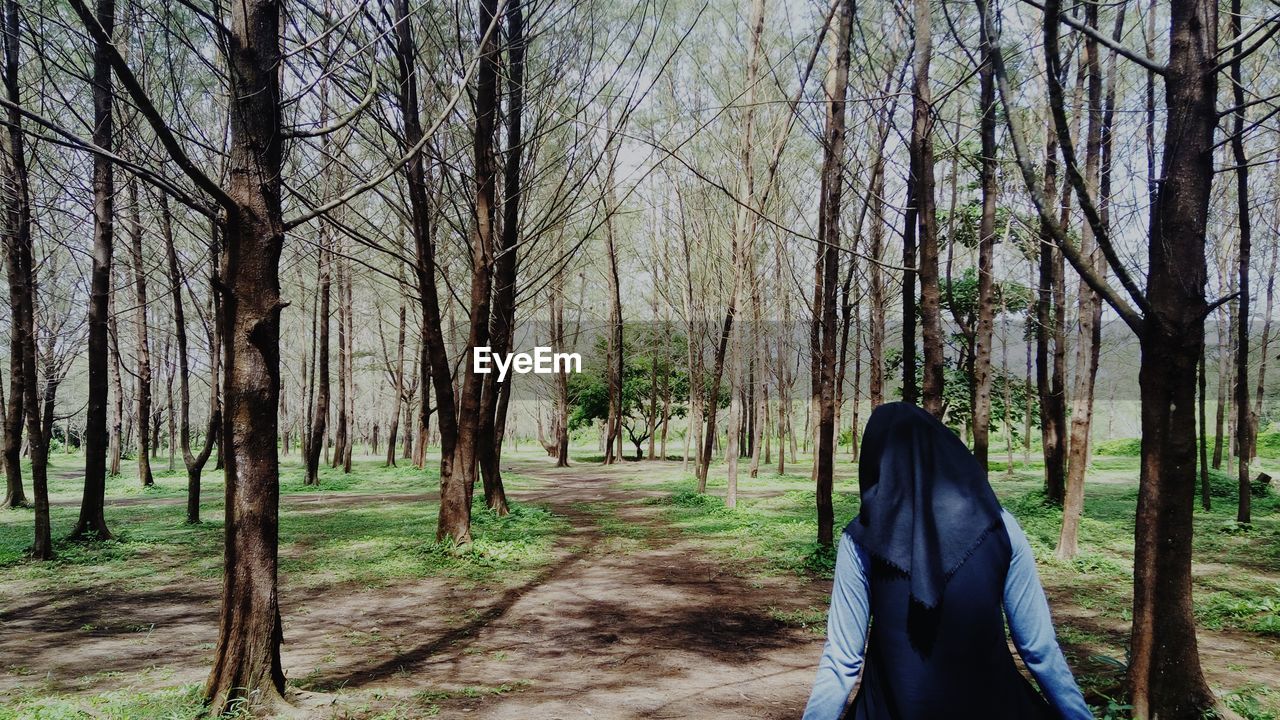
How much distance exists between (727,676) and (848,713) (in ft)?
10.3

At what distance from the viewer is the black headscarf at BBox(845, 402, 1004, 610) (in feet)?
5.56

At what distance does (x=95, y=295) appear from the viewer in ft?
28.7

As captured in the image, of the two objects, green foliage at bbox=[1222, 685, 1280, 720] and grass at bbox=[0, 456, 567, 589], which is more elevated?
green foliage at bbox=[1222, 685, 1280, 720]

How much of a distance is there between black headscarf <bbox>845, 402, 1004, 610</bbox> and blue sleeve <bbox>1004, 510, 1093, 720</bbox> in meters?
0.13

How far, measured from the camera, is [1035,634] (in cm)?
177

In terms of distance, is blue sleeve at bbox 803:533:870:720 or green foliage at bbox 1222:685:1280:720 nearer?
blue sleeve at bbox 803:533:870:720

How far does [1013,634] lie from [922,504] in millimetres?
452

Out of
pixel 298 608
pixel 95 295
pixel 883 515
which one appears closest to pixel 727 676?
pixel 883 515

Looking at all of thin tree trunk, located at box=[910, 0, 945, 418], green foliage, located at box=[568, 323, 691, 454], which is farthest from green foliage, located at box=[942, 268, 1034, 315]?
thin tree trunk, located at box=[910, 0, 945, 418]

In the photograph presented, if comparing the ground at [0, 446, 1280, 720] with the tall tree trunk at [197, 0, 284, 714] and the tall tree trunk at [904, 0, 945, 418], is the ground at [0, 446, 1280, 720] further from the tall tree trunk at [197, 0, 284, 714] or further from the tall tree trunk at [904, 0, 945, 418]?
the tall tree trunk at [904, 0, 945, 418]

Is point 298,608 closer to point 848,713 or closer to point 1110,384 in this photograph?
point 848,713

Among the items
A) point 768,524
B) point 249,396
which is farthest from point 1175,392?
point 768,524

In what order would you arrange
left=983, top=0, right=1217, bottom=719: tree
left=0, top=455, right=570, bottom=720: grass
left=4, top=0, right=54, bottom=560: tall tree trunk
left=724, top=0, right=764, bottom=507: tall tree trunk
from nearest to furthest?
left=983, top=0, right=1217, bottom=719: tree → left=0, top=455, right=570, bottom=720: grass → left=4, top=0, right=54, bottom=560: tall tree trunk → left=724, top=0, right=764, bottom=507: tall tree trunk

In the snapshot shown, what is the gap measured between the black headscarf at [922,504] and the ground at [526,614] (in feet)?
9.40
